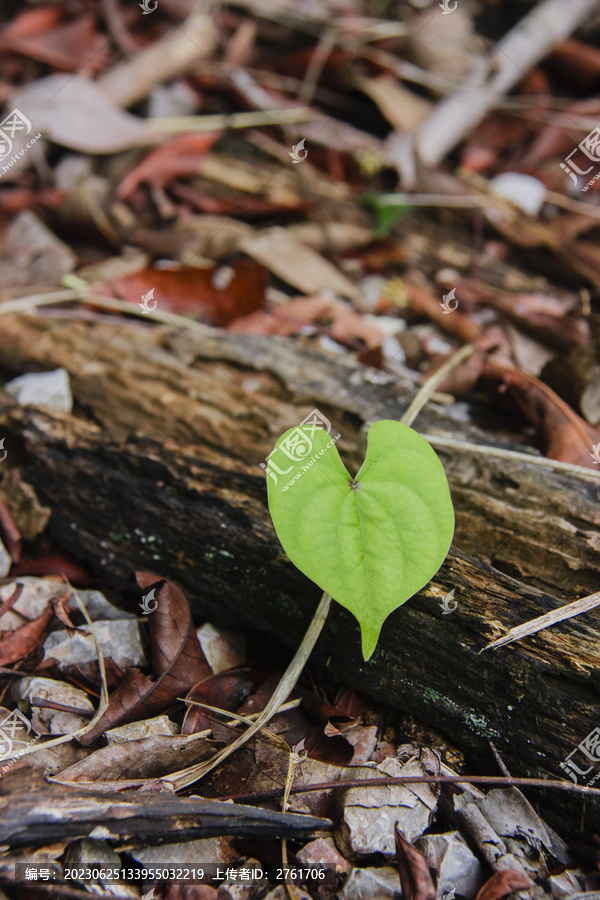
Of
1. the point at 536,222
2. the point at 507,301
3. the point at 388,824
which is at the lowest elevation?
the point at 388,824

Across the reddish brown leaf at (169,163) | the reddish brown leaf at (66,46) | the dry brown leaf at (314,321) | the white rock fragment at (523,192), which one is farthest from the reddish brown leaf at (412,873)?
the reddish brown leaf at (66,46)

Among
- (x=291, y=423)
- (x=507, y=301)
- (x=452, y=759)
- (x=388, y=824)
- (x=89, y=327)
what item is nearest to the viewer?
(x=388, y=824)

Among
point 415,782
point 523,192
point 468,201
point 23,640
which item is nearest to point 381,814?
point 415,782

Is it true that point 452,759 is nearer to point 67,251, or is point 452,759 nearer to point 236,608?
point 236,608

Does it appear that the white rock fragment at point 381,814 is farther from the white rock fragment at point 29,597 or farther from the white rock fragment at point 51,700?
the white rock fragment at point 29,597

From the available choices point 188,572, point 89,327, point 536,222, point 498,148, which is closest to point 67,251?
point 89,327

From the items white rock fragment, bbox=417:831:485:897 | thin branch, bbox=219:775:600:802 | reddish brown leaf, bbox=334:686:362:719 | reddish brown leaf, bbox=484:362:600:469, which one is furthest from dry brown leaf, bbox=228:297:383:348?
white rock fragment, bbox=417:831:485:897

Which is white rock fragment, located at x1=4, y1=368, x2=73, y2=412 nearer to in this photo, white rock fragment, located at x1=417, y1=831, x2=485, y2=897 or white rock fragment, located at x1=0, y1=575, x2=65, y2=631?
white rock fragment, located at x1=0, y1=575, x2=65, y2=631

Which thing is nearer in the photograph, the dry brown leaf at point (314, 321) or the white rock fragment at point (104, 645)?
the white rock fragment at point (104, 645)
